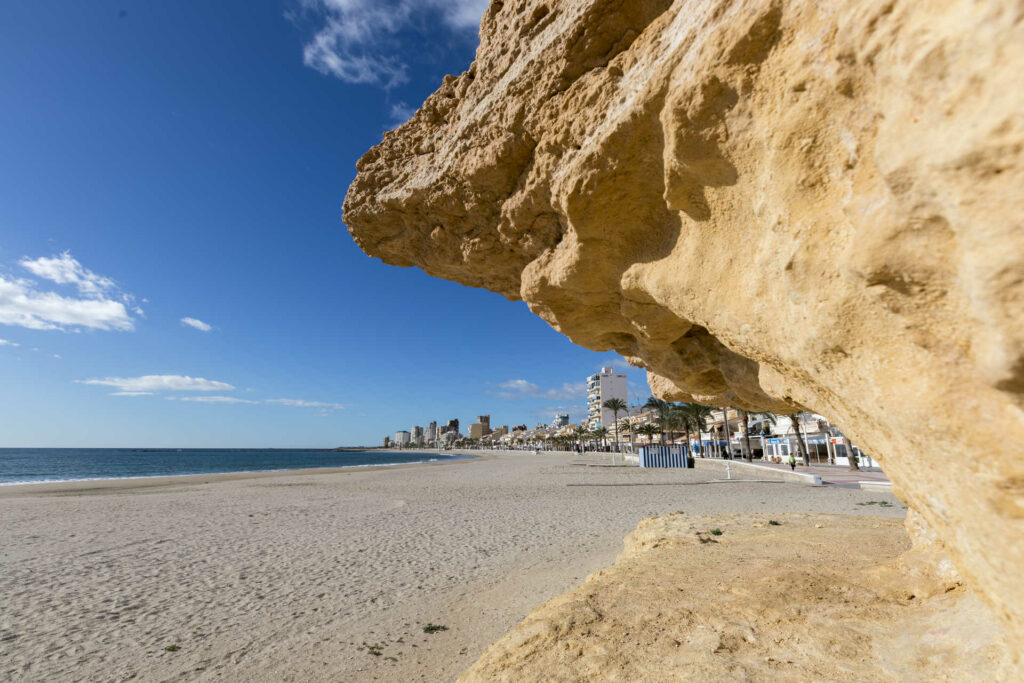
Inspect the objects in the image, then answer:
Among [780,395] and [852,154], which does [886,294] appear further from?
[780,395]

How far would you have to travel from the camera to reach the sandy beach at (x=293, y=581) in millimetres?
5441

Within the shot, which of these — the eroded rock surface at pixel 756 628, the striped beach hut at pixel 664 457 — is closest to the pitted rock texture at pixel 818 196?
the eroded rock surface at pixel 756 628

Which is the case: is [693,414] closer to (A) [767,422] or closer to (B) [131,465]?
(A) [767,422]

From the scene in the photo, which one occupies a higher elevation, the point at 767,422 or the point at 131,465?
the point at 767,422

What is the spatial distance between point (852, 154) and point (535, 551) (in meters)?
9.23

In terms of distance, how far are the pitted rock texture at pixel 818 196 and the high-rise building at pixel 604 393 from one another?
98559 millimetres

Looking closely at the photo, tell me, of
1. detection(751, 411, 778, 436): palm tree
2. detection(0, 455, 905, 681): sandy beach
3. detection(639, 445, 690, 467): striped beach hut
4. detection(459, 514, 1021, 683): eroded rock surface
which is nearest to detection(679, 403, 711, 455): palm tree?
detection(639, 445, 690, 467): striped beach hut

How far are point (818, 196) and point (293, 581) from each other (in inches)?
364

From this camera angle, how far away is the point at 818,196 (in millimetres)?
2445

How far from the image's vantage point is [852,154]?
2232 millimetres

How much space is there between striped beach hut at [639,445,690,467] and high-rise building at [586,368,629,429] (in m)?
64.1

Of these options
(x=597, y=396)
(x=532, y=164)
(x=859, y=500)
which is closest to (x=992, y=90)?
(x=532, y=164)

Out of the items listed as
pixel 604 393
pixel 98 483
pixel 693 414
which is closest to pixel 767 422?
pixel 693 414

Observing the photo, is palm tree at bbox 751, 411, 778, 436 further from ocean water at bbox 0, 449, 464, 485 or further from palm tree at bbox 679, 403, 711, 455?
ocean water at bbox 0, 449, 464, 485
